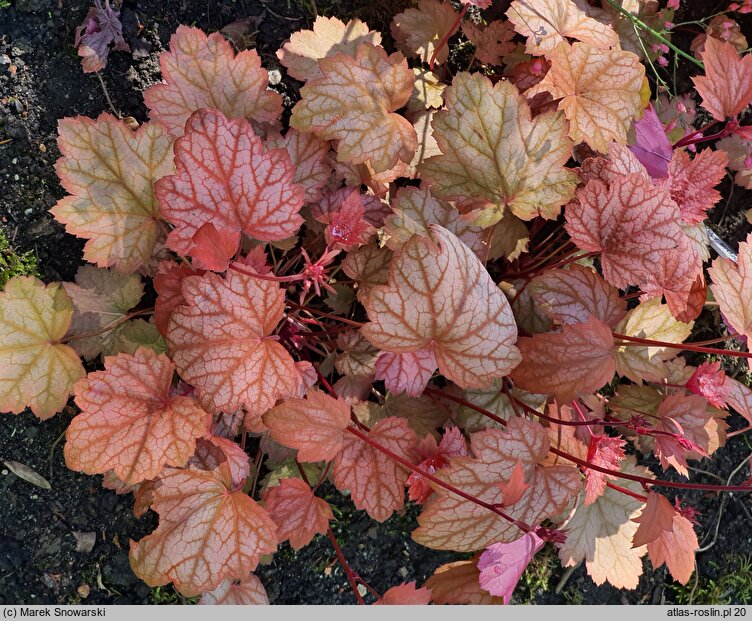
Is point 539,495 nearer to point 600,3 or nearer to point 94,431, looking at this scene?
point 94,431

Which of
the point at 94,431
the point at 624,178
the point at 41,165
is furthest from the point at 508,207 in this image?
the point at 41,165

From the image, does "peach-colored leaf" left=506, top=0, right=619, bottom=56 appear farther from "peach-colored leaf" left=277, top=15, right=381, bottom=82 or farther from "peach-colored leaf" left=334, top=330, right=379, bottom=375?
"peach-colored leaf" left=334, top=330, right=379, bottom=375

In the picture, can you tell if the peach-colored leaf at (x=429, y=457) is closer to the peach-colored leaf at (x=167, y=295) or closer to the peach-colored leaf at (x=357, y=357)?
the peach-colored leaf at (x=357, y=357)

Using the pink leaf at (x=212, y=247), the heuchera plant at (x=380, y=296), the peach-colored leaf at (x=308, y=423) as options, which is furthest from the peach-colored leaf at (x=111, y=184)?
the peach-colored leaf at (x=308, y=423)

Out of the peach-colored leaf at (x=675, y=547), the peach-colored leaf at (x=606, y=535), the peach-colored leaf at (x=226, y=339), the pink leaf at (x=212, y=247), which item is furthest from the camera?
the peach-colored leaf at (x=606, y=535)

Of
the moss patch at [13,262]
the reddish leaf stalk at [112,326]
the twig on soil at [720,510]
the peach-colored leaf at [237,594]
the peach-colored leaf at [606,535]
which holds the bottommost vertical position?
the twig on soil at [720,510]

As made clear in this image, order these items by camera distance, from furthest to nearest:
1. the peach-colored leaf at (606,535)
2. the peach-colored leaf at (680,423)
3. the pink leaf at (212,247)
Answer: the peach-colored leaf at (606,535)
the peach-colored leaf at (680,423)
the pink leaf at (212,247)
